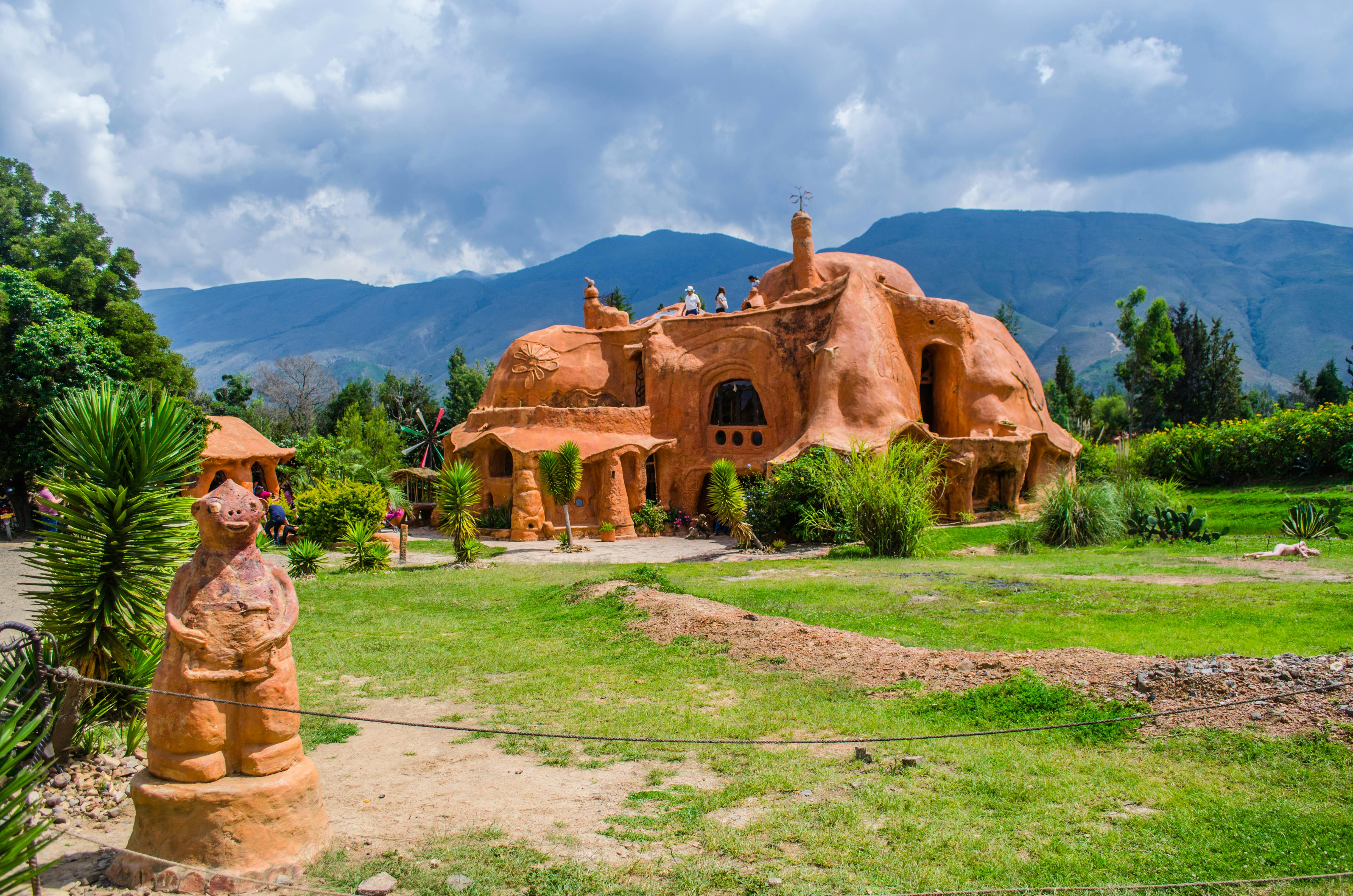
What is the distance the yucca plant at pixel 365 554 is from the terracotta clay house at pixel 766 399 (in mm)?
7492

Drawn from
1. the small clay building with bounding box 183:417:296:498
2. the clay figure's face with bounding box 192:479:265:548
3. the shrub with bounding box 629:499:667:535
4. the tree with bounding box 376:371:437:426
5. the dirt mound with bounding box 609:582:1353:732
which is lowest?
the dirt mound with bounding box 609:582:1353:732

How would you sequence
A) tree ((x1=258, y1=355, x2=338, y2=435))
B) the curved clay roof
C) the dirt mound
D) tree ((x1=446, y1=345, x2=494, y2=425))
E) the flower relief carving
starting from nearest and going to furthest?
the dirt mound, the curved clay roof, the flower relief carving, tree ((x1=446, y1=345, x2=494, y2=425)), tree ((x1=258, y1=355, x2=338, y2=435))

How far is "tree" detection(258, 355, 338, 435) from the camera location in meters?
54.2

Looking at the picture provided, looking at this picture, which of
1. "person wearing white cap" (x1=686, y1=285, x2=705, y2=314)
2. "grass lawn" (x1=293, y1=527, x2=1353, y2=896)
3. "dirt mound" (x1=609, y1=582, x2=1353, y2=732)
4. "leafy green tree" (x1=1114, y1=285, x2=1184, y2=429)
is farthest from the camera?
"leafy green tree" (x1=1114, y1=285, x2=1184, y2=429)

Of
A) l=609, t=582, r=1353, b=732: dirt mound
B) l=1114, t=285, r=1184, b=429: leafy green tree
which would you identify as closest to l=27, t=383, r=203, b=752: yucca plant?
l=609, t=582, r=1353, b=732: dirt mound

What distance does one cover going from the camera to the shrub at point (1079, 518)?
18875mm

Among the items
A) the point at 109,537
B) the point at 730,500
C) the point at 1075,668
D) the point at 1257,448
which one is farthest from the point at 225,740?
the point at 1257,448

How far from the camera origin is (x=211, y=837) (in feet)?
15.0

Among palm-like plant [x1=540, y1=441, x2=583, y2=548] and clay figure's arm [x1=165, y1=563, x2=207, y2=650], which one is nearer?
clay figure's arm [x1=165, y1=563, x2=207, y2=650]

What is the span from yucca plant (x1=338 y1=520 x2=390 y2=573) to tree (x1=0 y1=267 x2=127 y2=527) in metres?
8.73

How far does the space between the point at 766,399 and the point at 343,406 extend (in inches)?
1262

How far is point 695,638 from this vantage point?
391 inches

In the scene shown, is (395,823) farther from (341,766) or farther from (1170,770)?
(1170,770)

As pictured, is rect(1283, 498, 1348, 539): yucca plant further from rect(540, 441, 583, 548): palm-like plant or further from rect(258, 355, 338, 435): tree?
rect(258, 355, 338, 435): tree
